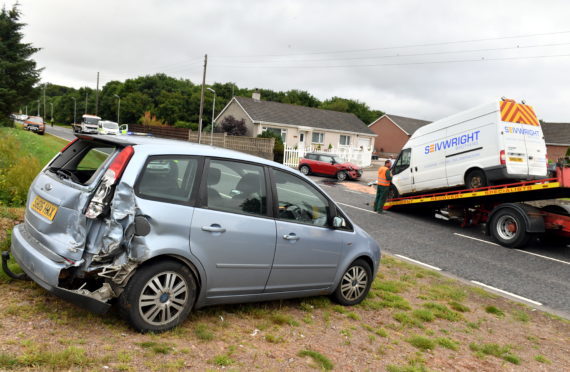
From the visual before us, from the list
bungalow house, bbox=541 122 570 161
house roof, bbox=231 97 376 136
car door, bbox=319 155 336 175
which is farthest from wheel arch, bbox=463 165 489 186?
bungalow house, bbox=541 122 570 161

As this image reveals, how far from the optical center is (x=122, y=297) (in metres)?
3.52

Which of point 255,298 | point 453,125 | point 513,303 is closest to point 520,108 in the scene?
point 453,125

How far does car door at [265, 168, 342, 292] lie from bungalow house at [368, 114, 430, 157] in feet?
170

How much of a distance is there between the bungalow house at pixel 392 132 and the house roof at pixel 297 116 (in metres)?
9.45

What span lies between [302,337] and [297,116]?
4154 centimetres

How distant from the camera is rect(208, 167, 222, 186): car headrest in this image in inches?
159

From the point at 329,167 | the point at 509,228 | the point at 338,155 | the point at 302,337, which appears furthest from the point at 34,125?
the point at 302,337

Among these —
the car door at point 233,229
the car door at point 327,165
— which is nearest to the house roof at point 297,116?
the car door at point 327,165

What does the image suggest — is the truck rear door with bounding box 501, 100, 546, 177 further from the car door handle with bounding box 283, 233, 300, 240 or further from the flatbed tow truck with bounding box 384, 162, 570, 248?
the car door handle with bounding box 283, 233, 300, 240

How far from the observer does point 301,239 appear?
459 centimetres

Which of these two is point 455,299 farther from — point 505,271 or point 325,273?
point 505,271

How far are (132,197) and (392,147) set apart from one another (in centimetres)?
5678

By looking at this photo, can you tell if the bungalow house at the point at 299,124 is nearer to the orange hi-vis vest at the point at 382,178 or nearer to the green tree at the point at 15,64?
the green tree at the point at 15,64

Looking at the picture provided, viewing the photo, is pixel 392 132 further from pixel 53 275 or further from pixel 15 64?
pixel 53 275
